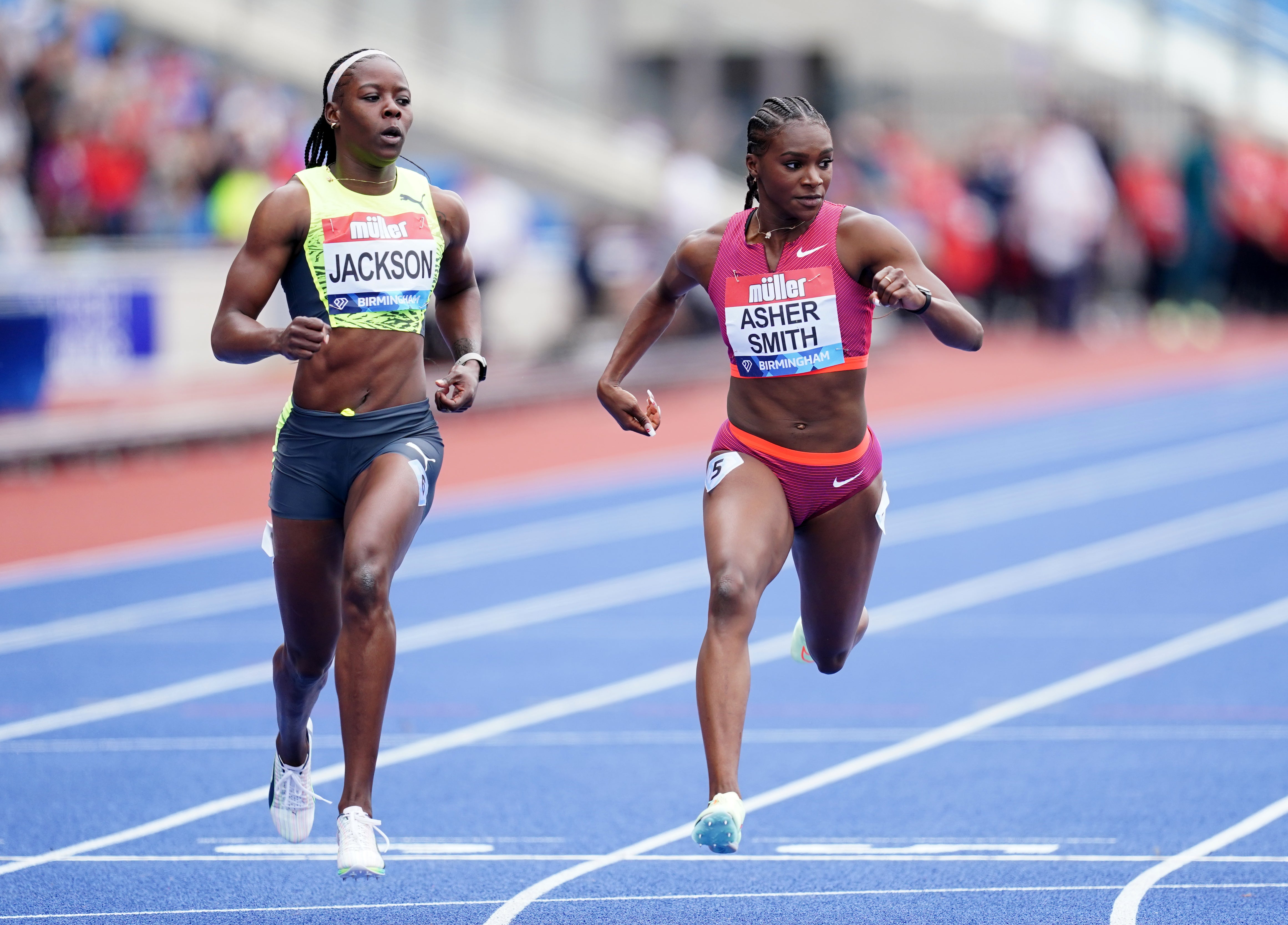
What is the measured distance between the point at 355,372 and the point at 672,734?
3.21 m

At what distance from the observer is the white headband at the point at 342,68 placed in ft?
18.2

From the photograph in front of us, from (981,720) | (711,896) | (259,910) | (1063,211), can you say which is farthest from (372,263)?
(1063,211)

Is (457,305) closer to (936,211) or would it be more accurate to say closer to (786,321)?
(786,321)

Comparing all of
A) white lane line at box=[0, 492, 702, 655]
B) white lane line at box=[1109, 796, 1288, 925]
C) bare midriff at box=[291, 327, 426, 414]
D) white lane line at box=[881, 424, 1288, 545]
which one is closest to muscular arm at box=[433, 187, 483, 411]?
bare midriff at box=[291, 327, 426, 414]

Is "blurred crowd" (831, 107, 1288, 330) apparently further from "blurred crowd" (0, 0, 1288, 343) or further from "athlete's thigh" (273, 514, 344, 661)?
"athlete's thigh" (273, 514, 344, 661)

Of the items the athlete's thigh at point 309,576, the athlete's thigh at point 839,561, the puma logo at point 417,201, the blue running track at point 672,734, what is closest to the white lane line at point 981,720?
the blue running track at point 672,734

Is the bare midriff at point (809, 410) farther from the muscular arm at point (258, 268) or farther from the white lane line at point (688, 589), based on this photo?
the white lane line at point (688, 589)

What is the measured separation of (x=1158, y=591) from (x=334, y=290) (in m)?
7.08

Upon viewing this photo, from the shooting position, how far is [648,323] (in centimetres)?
599

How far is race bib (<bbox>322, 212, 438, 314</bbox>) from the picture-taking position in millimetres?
5492

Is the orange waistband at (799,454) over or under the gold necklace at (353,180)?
under

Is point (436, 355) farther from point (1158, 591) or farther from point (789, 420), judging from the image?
point (789, 420)

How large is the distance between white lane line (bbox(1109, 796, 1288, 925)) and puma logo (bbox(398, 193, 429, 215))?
2.90m

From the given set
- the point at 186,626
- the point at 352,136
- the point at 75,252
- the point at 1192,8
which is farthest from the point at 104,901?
the point at 1192,8
